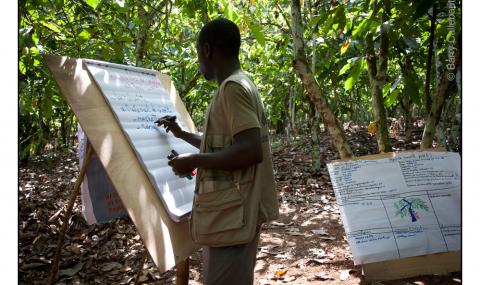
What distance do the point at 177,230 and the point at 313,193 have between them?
154 inches

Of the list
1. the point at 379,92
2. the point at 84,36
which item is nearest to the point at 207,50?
the point at 379,92

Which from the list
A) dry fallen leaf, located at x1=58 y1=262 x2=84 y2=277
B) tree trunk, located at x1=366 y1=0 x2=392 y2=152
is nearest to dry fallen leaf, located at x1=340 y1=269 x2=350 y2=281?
tree trunk, located at x1=366 y1=0 x2=392 y2=152

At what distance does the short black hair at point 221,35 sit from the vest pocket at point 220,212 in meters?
0.62

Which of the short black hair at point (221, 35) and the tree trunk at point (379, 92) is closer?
the short black hair at point (221, 35)

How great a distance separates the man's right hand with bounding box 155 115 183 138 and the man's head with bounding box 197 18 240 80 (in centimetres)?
67

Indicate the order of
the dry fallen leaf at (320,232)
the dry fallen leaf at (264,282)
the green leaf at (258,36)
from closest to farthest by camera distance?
the green leaf at (258,36) → the dry fallen leaf at (264,282) → the dry fallen leaf at (320,232)

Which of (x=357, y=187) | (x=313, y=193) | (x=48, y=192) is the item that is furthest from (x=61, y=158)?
(x=357, y=187)

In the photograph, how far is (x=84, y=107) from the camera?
6.51 feet

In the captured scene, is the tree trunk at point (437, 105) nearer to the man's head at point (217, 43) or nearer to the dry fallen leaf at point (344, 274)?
the dry fallen leaf at point (344, 274)

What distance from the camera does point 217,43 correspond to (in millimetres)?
1642

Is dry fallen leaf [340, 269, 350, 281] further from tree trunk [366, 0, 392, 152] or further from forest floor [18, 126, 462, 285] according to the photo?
tree trunk [366, 0, 392, 152]

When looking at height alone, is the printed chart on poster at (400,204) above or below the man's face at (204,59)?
below

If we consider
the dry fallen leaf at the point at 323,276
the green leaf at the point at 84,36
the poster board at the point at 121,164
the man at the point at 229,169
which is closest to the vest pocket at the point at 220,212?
the man at the point at 229,169

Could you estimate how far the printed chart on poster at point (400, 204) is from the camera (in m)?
2.57
